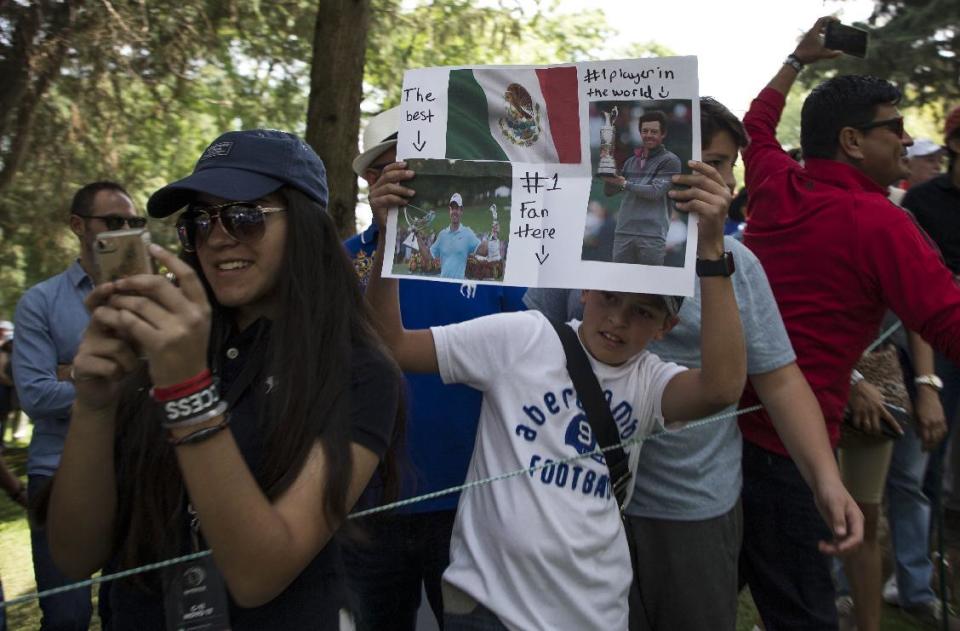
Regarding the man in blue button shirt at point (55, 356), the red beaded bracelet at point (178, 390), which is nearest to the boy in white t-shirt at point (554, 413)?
the red beaded bracelet at point (178, 390)

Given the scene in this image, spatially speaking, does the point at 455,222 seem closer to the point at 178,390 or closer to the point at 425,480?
the point at 178,390

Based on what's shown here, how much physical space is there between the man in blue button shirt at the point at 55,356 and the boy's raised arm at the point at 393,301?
1.65 meters

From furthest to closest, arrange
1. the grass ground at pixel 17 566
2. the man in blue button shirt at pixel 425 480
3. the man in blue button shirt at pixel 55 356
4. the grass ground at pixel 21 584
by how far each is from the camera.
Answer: the grass ground at pixel 17 566 < the grass ground at pixel 21 584 < the man in blue button shirt at pixel 55 356 < the man in blue button shirt at pixel 425 480

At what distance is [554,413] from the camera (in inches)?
86.5

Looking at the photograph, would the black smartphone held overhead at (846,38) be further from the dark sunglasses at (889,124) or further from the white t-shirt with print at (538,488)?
the white t-shirt with print at (538,488)

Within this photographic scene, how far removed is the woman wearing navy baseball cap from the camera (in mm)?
1438

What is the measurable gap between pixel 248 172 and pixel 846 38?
88.3 inches

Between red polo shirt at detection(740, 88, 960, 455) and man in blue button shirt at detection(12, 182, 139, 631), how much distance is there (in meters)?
2.39

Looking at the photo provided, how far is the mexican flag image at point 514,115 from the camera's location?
2.13m

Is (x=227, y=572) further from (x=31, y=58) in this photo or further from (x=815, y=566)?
(x=31, y=58)

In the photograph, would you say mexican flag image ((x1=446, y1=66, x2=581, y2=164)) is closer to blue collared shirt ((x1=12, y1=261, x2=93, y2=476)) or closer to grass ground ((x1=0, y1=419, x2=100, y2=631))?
blue collared shirt ((x1=12, y1=261, x2=93, y2=476))

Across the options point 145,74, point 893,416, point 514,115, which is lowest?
point 893,416

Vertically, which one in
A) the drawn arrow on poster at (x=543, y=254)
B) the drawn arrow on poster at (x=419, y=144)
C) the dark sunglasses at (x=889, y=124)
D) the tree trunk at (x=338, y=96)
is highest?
the tree trunk at (x=338, y=96)

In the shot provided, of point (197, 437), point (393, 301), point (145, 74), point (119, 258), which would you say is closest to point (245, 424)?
point (197, 437)
